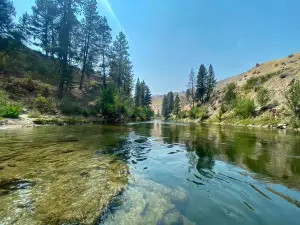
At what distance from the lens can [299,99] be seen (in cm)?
2938

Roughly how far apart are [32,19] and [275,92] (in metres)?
56.4

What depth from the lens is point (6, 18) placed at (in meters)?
28.9

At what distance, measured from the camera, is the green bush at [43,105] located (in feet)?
68.7

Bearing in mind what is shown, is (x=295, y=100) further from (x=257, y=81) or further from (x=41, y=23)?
(x=41, y=23)

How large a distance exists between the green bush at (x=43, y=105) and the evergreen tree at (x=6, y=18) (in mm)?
16025

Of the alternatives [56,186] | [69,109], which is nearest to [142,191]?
[56,186]

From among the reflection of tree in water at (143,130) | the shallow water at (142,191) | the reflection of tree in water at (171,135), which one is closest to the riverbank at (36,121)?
the reflection of tree in water at (143,130)

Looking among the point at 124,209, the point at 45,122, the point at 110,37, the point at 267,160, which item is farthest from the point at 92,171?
the point at 110,37

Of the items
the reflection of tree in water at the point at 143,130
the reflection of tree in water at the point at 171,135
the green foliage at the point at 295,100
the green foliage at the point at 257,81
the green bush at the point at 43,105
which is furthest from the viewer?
the green foliage at the point at 257,81

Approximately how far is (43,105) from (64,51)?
8.39m

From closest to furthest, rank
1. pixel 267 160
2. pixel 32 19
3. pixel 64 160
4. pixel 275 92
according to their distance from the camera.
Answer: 1. pixel 64 160
2. pixel 267 160
3. pixel 32 19
4. pixel 275 92

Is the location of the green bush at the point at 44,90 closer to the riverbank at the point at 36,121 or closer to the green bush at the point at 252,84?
the riverbank at the point at 36,121

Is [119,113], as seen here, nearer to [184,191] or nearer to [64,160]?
[64,160]

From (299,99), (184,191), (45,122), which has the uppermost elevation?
(299,99)
